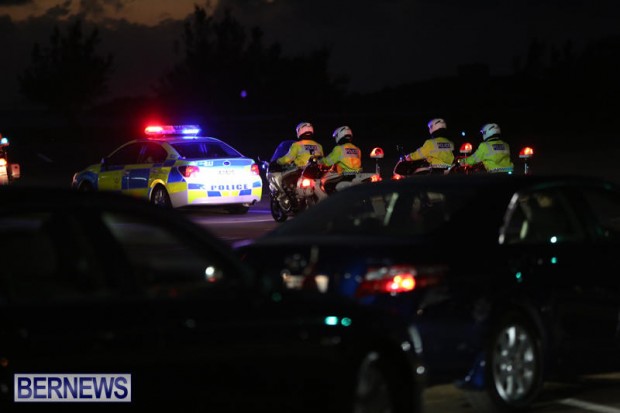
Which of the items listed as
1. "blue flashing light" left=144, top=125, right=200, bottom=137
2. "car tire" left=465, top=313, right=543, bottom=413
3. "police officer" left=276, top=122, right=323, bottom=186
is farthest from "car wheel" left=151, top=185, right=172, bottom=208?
"car tire" left=465, top=313, right=543, bottom=413

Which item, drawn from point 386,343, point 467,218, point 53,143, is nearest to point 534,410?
point 467,218

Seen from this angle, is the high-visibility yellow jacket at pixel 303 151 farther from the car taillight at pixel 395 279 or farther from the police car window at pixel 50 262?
the police car window at pixel 50 262

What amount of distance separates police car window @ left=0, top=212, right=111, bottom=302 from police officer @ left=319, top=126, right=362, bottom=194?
54.0 ft

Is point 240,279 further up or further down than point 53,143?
further down

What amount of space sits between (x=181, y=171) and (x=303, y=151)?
8.04ft

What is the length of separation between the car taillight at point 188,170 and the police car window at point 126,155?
1.68m

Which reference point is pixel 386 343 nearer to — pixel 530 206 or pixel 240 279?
pixel 240 279

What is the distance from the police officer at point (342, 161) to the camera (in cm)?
2214

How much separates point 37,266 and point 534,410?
3.56 meters

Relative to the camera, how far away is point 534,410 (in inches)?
327

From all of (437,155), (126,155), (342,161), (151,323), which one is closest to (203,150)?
(126,155)

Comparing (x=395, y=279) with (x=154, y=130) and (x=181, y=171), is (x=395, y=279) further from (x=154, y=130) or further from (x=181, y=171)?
(x=154, y=130)

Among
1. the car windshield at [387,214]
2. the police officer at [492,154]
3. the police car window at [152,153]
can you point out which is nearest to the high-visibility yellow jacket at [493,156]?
the police officer at [492,154]

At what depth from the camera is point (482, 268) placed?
26.0 feet
